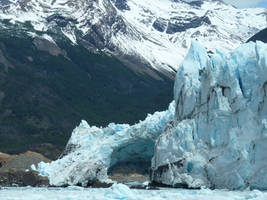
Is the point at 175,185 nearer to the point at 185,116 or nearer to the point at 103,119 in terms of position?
the point at 185,116

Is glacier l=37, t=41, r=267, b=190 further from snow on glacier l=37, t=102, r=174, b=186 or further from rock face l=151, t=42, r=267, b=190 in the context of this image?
snow on glacier l=37, t=102, r=174, b=186

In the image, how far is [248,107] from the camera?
38875mm

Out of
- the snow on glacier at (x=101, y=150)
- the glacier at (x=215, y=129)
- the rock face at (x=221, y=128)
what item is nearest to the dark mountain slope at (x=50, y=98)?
the snow on glacier at (x=101, y=150)

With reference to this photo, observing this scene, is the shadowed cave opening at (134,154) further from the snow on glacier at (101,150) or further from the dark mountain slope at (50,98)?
the dark mountain slope at (50,98)

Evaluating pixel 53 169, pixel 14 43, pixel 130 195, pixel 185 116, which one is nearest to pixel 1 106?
pixel 14 43

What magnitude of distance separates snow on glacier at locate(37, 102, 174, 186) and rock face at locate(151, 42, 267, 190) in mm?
6695

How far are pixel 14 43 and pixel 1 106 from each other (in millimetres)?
44438

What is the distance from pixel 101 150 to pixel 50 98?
110982 millimetres

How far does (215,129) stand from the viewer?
133ft

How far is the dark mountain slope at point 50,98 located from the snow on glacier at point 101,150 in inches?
2406

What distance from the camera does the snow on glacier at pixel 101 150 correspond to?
51375 millimetres

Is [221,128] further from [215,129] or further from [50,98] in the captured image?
[50,98]

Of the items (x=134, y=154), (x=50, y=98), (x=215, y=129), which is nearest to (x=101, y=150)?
(x=134, y=154)

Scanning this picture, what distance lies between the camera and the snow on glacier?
5138 centimetres
